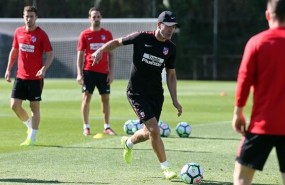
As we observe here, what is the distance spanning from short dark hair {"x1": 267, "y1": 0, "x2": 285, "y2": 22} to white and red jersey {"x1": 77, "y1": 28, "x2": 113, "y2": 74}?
899 cm

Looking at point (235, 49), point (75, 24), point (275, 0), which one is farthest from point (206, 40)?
point (275, 0)

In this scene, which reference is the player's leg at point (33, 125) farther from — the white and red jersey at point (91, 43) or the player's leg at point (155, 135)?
the player's leg at point (155, 135)

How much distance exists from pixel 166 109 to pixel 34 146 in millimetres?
9944

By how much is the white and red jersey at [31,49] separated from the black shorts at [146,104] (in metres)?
3.55

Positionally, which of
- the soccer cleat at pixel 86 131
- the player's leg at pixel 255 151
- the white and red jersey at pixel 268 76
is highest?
the white and red jersey at pixel 268 76

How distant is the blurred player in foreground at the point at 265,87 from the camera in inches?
264

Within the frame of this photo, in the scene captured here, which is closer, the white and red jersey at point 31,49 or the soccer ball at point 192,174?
the soccer ball at point 192,174

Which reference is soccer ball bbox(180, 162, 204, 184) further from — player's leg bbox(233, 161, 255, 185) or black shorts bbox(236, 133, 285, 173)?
black shorts bbox(236, 133, 285, 173)

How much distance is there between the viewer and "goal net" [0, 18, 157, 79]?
34128 mm

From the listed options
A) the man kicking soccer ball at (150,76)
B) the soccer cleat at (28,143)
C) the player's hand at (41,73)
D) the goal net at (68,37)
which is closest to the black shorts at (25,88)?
the player's hand at (41,73)

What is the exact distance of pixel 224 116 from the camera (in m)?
20.7

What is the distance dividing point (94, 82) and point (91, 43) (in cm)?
77

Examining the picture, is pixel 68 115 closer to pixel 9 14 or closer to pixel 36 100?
pixel 36 100

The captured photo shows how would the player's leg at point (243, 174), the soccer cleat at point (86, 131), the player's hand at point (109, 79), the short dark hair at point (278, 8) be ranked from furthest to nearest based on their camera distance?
the player's hand at point (109, 79) < the soccer cleat at point (86, 131) < the player's leg at point (243, 174) < the short dark hair at point (278, 8)
